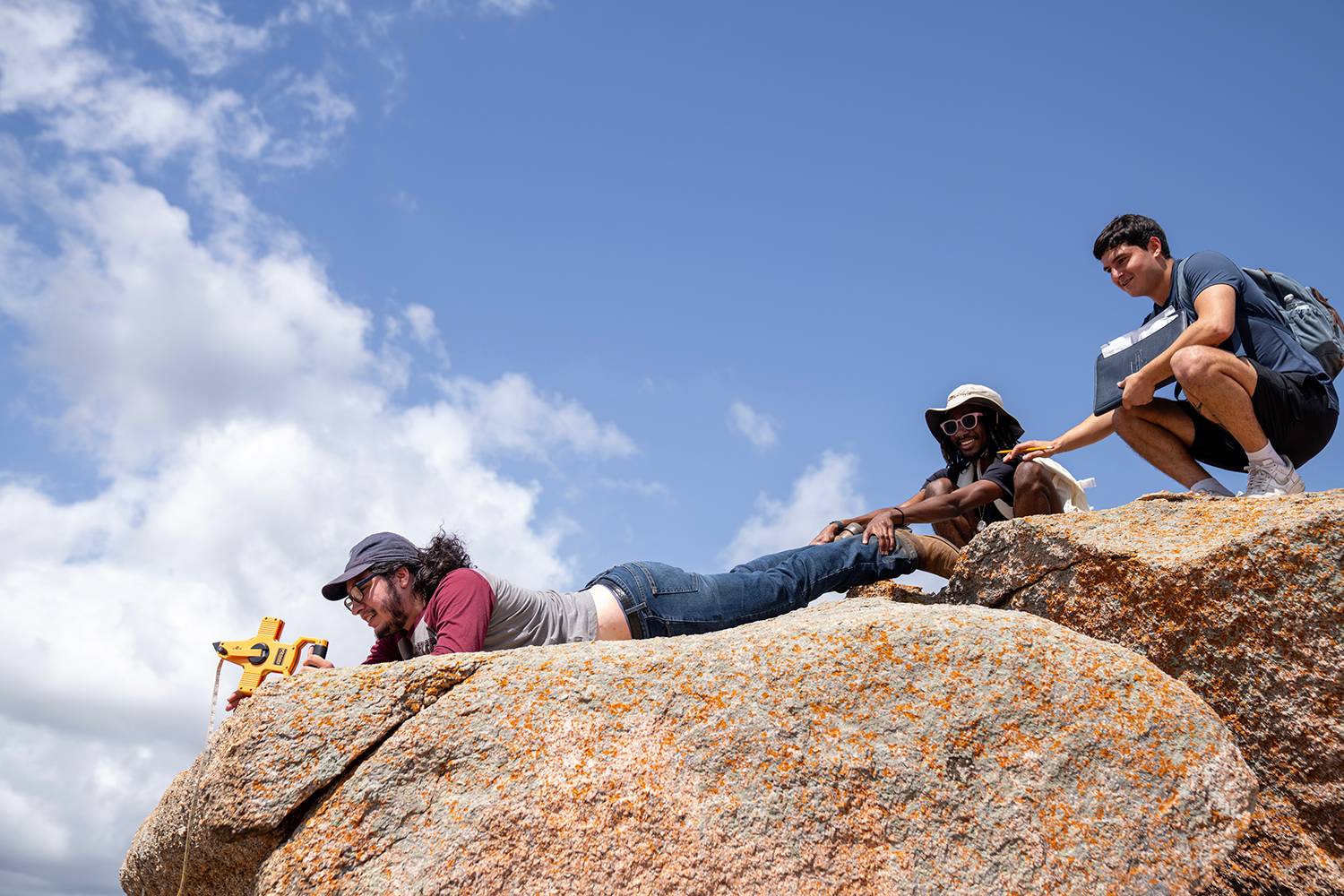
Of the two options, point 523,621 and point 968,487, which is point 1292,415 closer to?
point 968,487

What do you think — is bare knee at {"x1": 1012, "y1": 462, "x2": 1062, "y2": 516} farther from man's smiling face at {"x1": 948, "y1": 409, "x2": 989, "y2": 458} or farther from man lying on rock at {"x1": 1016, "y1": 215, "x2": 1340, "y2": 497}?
man's smiling face at {"x1": 948, "y1": 409, "x2": 989, "y2": 458}

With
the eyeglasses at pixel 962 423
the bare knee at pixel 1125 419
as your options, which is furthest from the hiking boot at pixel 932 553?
the bare knee at pixel 1125 419

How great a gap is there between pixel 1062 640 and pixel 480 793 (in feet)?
9.00

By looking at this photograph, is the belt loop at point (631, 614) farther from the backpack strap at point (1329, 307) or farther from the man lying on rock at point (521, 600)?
the backpack strap at point (1329, 307)

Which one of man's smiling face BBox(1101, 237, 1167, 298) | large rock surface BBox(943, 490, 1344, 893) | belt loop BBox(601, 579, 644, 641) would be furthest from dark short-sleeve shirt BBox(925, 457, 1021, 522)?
belt loop BBox(601, 579, 644, 641)

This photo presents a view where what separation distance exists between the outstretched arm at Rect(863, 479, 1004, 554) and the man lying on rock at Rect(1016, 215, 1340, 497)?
1.32 ft

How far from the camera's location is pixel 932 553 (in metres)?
7.60

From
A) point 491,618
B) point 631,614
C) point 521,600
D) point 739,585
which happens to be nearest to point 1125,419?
point 739,585

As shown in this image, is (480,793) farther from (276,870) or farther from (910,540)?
(910,540)

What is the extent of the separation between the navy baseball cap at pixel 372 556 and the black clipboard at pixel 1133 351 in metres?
5.10

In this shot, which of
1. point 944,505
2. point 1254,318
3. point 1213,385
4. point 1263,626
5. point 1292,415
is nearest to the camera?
point 1263,626

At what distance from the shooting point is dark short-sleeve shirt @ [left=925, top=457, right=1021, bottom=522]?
806 cm

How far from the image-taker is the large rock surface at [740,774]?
4.23 meters

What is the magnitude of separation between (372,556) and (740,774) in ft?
9.83
